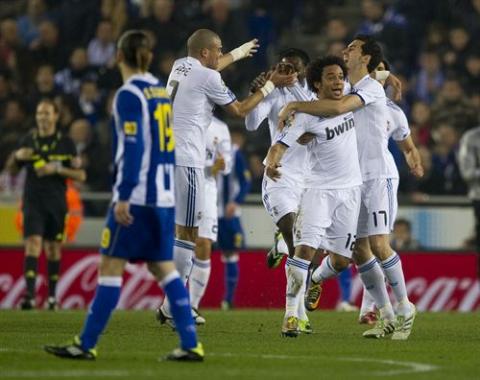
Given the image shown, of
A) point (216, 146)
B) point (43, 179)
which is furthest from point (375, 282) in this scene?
point (43, 179)

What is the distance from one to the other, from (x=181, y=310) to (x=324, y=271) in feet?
12.5

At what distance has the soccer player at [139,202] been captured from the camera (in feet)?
30.7

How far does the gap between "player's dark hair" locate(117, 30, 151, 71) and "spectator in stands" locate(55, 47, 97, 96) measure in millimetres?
14051

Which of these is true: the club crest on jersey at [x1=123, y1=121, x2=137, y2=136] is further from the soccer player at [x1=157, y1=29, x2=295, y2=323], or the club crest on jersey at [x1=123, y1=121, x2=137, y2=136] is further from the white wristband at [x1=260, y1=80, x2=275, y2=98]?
the soccer player at [x1=157, y1=29, x2=295, y2=323]

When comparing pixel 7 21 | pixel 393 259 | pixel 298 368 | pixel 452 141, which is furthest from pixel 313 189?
pixel 7 21

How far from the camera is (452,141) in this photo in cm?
2175

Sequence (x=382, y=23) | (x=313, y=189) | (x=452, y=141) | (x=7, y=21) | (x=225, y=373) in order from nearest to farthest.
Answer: (x=225, y=373) < (x=313, y=189) < (x=452, y=141) < (x=382, y=23) < (x=7, y=21)

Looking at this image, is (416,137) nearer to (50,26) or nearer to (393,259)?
(50,26)

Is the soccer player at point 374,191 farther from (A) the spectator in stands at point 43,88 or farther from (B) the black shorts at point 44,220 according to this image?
(A) the spectator in stands at point 43,88

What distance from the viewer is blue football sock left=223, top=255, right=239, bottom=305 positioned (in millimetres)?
20000

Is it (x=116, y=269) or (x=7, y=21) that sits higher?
(x=7, y=21)

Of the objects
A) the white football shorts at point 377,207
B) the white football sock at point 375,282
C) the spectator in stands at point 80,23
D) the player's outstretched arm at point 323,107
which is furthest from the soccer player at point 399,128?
the spectator in stands at point 80,23

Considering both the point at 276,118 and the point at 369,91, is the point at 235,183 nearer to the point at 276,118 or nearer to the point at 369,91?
the point at 276,118

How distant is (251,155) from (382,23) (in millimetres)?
3191
